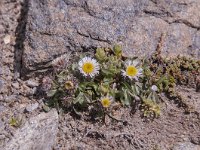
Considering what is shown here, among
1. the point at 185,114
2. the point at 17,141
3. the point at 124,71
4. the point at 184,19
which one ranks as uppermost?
the point at 184,19

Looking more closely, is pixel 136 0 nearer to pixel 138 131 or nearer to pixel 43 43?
pixel 43 43

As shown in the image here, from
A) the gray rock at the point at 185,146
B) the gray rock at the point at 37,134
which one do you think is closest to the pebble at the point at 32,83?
the gray rock at the point at 37,134

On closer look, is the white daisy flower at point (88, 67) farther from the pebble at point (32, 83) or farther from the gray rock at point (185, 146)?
the gray rock at point (185, 146)

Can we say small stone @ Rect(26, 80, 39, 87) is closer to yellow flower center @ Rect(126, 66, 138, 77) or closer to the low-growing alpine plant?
the low-growing alpine plant

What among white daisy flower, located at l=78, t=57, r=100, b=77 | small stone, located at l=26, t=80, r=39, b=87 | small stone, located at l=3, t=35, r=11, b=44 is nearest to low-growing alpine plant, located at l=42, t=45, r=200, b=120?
white daisy flower, located at l=78, t=57, r=100, b=77

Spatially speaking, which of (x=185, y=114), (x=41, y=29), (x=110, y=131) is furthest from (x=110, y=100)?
(x=41, y=29)

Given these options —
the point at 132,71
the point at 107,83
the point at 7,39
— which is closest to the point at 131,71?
the point at 132,71
